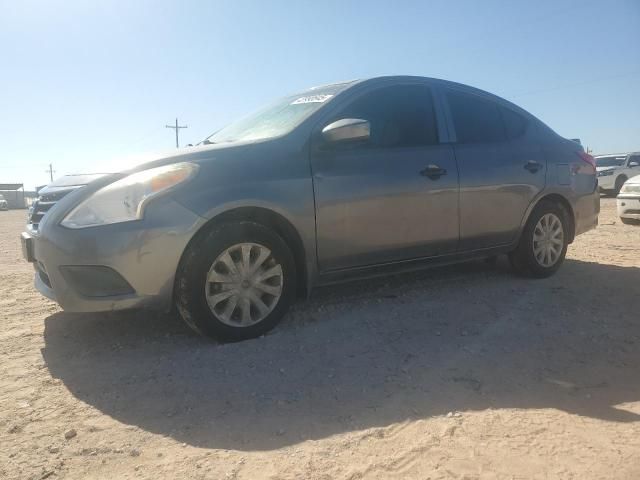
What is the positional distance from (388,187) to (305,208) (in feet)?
2.37

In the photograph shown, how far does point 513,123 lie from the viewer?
15.8 ft

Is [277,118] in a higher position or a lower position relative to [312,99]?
lower

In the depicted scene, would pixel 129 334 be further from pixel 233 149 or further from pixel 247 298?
pixel 233 149

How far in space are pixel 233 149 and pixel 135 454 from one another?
1.91 meters

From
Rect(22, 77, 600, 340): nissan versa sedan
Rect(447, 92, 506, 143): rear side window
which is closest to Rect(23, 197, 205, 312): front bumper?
Rect(22, 77, 600, 340): nissan versa sedan

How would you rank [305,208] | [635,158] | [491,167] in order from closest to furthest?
[305,208], [491,167], [635,158]

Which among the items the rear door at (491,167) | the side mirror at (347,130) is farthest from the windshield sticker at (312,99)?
the rear door at (491,167)

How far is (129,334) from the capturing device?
11.3 feet

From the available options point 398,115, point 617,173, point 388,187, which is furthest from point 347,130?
point 617,173

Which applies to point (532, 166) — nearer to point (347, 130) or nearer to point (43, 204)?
point (347, 130)

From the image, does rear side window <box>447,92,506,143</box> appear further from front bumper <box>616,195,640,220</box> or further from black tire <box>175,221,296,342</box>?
front bumper <box>616,195,640,220</box>

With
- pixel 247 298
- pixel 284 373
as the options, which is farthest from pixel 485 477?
pixel 247 298

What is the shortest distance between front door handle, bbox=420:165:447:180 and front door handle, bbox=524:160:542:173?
3.56ft

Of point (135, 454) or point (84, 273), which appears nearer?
point (135, 454)
